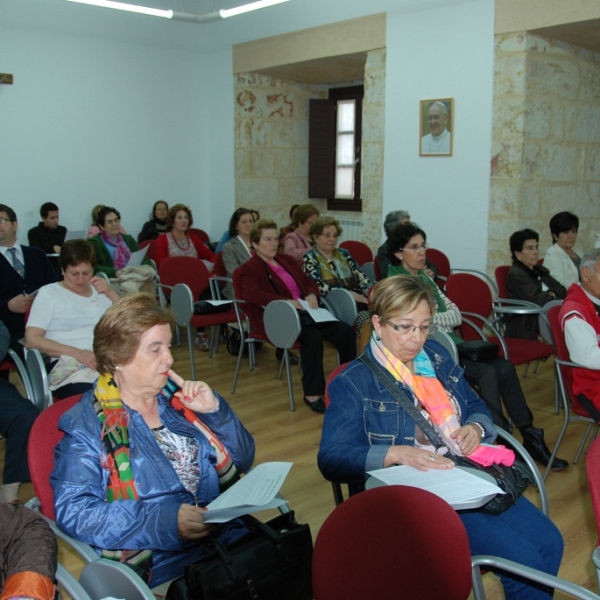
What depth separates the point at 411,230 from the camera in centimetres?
420

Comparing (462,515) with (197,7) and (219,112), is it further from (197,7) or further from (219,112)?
(197,7)

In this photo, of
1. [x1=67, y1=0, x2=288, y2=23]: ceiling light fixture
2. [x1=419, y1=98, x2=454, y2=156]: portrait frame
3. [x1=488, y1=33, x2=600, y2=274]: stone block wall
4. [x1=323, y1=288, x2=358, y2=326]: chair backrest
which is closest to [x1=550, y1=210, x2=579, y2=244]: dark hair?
[x1=488, y1=33, x2=600, y2=274]: stone block wall

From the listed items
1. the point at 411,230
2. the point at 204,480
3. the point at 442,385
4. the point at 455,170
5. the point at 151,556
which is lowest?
the point at 151,556

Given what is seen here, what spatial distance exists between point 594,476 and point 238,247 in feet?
14.9

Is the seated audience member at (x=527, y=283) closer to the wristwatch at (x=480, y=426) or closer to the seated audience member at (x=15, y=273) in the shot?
the wristwatch at (x=480, y=426)

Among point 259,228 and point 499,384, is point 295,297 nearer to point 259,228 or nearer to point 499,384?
point 259,228

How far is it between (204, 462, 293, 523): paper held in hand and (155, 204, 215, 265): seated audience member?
4.84 metres

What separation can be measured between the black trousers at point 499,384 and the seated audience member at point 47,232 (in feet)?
17.2

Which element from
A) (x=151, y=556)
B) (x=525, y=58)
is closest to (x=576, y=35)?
(x=525, y=58)

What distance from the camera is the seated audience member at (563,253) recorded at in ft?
17.8

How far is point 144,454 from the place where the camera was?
1.93m

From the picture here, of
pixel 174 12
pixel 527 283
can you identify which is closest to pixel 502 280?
pixel 527 283

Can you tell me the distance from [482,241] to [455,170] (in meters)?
0.72

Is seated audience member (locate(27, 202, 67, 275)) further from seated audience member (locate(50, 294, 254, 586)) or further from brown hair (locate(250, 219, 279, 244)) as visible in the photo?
seated audience member (locate(50, 294, 254, 586))
